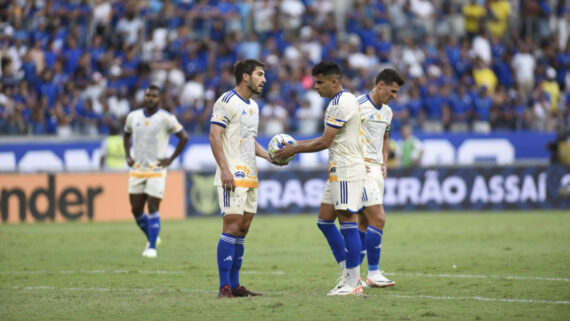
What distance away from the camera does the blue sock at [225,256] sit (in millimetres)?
9461

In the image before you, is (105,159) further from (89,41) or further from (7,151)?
(89,41)

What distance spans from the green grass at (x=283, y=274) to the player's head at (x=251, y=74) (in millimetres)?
2367

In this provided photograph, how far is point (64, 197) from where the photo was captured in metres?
22.0

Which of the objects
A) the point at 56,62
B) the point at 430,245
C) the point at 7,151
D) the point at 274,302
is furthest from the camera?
the point at 56,62

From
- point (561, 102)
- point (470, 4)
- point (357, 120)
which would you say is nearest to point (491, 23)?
point (470, 4)

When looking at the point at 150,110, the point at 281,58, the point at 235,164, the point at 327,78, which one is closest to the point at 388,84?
the point at 327,78

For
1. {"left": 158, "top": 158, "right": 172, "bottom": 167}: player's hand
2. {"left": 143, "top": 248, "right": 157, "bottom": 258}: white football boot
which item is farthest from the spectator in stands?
{"left": 143, "top": 248, "right": 157, "bottom": 258}: white football boot

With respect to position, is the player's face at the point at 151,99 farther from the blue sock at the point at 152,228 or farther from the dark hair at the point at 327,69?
the dark hair at the point at 327,69

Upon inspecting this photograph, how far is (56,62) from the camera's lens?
83.7ft

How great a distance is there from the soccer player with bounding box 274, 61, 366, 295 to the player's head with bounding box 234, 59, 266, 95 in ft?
2.09

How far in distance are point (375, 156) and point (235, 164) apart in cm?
239

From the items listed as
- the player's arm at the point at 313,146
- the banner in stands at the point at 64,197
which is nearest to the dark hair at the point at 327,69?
the player's arm at the point at 313,146

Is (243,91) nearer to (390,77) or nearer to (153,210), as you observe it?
(390,77)

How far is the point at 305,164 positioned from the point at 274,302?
17.2 meters
